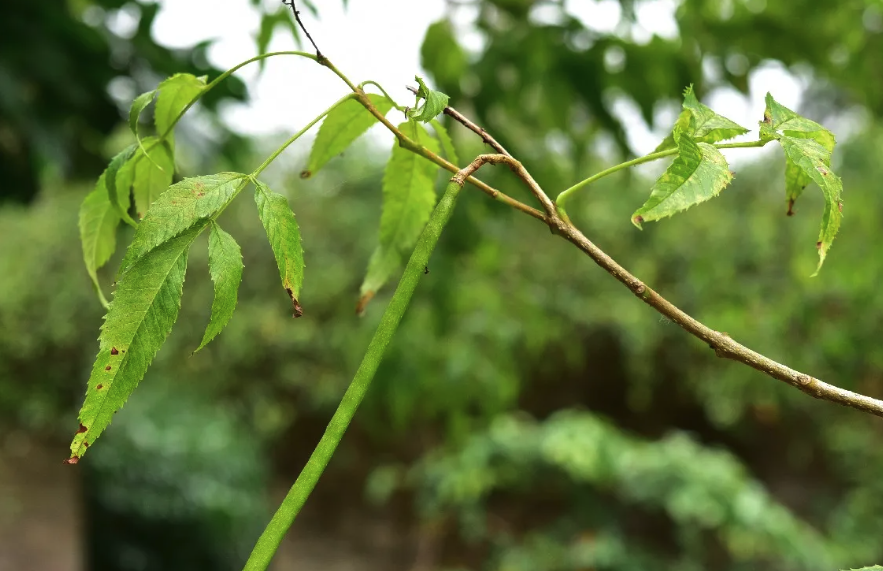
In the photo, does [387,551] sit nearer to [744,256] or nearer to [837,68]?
[744,256]

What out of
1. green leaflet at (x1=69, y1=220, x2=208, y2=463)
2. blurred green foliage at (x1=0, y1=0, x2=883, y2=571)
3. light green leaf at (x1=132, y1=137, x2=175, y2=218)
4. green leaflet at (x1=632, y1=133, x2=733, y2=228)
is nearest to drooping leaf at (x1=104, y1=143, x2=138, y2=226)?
light green leaf at (x1=132, y1=137, x2=175, y2=218)

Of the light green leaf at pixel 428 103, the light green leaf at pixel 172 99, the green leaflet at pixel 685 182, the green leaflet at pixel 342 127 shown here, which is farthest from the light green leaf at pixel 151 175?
the green leaflet at pixel 685 182

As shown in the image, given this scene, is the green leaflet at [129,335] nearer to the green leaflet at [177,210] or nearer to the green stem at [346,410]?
the green leaflet at [177,210]

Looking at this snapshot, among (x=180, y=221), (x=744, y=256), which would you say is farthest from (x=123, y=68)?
(x=744, y=256)

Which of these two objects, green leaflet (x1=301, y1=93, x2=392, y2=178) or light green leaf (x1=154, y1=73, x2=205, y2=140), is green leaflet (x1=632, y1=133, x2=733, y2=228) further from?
light green leaf (x1=154, y1=73, x2=205, y2=140)

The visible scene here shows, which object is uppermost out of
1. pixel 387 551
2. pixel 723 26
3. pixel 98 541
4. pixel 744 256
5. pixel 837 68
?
pixel 744 256

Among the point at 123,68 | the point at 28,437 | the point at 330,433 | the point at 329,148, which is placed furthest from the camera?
the point at 28,437

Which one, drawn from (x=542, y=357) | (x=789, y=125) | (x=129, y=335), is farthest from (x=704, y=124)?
(x=542, y=357)

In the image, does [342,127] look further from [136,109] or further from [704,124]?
[704,124]
